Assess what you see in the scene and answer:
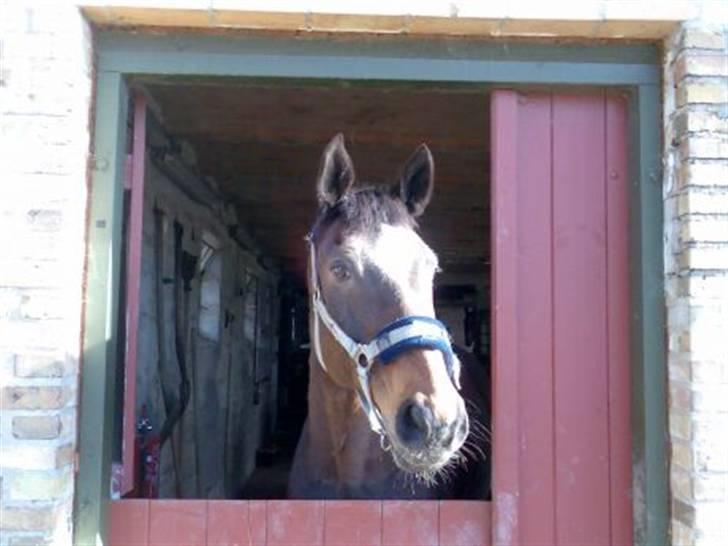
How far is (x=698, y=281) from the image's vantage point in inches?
113

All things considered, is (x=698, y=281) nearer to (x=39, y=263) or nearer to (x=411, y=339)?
(x=411, y=339)

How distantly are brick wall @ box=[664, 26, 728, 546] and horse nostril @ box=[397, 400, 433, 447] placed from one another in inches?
32.5

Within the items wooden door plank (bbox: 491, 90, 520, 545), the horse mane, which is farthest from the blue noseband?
the horse mane

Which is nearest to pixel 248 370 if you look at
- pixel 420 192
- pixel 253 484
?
pixel 253 484

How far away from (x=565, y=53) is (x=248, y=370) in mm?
5909

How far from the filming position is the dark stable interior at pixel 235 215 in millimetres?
4383

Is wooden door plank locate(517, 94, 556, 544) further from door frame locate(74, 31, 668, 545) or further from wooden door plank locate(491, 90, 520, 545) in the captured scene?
door frame locate(74, 31, 668, 545)

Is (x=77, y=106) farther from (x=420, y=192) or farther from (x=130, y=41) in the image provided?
(x=420, y=192)

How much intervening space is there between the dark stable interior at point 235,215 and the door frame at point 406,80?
8 centimetres

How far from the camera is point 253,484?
8.20 metres

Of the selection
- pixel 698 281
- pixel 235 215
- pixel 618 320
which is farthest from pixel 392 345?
pixel 235 215

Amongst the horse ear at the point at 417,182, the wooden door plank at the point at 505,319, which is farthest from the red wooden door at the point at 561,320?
the horse ear at the point at 417,182

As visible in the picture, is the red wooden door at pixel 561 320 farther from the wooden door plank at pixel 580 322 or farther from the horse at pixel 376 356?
the horse at pixel 376 356

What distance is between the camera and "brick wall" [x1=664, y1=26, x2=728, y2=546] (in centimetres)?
280
